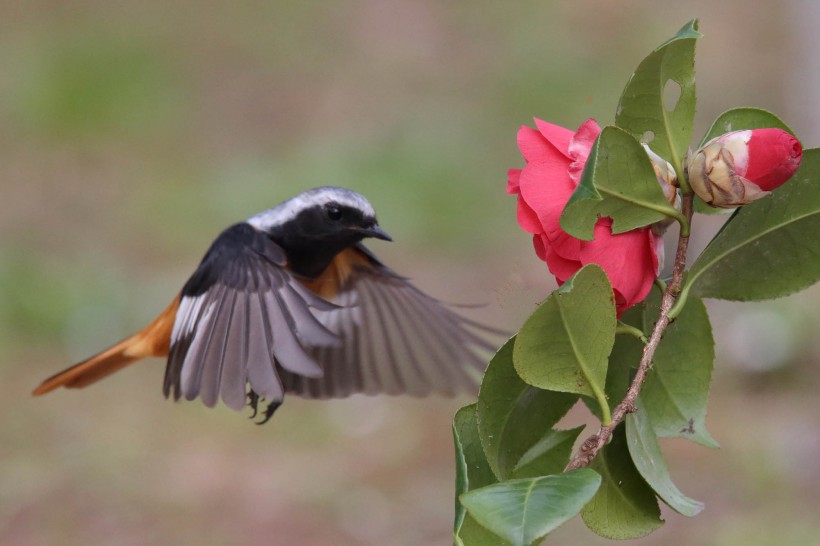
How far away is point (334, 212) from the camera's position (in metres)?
2.53

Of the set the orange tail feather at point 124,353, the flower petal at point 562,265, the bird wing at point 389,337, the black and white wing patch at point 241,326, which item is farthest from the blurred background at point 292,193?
the orange tail feather at point 124,353

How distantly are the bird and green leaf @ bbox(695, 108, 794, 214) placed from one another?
2.88 feet

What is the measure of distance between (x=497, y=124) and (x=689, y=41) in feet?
21.6

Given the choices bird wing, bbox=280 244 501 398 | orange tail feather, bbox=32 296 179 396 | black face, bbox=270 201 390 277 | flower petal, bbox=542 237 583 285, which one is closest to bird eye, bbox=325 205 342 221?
black face, bbox=270 201 390 277

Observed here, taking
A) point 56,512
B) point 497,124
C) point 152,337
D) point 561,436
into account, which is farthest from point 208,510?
point 497,124

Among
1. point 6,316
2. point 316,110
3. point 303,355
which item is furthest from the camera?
point 316,110

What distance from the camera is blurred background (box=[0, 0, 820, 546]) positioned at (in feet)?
14.4

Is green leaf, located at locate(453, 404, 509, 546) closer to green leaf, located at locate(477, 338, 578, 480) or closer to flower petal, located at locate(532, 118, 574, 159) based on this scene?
green leaf, located at locate(477, 338, 578, 480)

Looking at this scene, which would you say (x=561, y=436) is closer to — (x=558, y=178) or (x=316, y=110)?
(x=558, y=178)

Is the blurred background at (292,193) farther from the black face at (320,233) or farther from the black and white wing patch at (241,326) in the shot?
the black and white wing patch at (241,326)

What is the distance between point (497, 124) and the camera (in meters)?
7.68

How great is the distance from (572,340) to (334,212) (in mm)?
1444

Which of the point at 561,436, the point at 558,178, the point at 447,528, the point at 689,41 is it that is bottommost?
the point at 447,528

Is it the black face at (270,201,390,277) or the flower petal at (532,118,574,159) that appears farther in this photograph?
the black face at (270,201,390,277)
